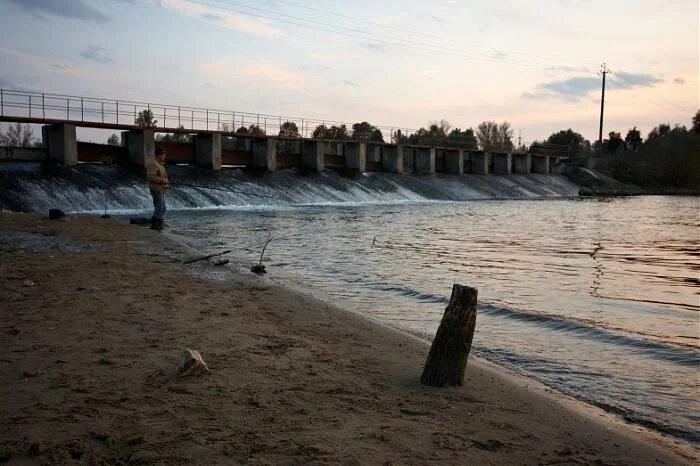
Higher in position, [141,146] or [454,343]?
[141,146]

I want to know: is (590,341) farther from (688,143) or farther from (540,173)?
(688,143)

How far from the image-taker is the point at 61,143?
3231cm

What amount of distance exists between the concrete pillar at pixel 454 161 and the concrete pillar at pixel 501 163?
32.1 ft

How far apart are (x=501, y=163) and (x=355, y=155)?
96.8ft

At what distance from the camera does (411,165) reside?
62.4 m

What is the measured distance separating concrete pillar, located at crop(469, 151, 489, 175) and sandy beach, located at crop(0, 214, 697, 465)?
6341cm

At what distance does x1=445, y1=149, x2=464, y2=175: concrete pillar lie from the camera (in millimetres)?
65062

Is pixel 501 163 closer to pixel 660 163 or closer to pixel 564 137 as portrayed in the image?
pixel 660 163

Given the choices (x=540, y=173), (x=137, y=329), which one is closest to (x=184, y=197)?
(x=137, y=329)

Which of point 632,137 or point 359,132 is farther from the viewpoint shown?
point 632,137

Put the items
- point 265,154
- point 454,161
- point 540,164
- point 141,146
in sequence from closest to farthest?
point 141,146 < point 265,154 < point 454,161 < point 540,164

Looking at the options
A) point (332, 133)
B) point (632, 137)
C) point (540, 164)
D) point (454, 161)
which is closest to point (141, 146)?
point (332, 133)

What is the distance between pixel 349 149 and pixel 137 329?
4557 cm

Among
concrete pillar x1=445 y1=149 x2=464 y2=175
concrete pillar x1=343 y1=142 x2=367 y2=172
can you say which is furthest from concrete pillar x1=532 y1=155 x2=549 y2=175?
concrete pillar x1=343 y1=142 x2=367 y2=172
